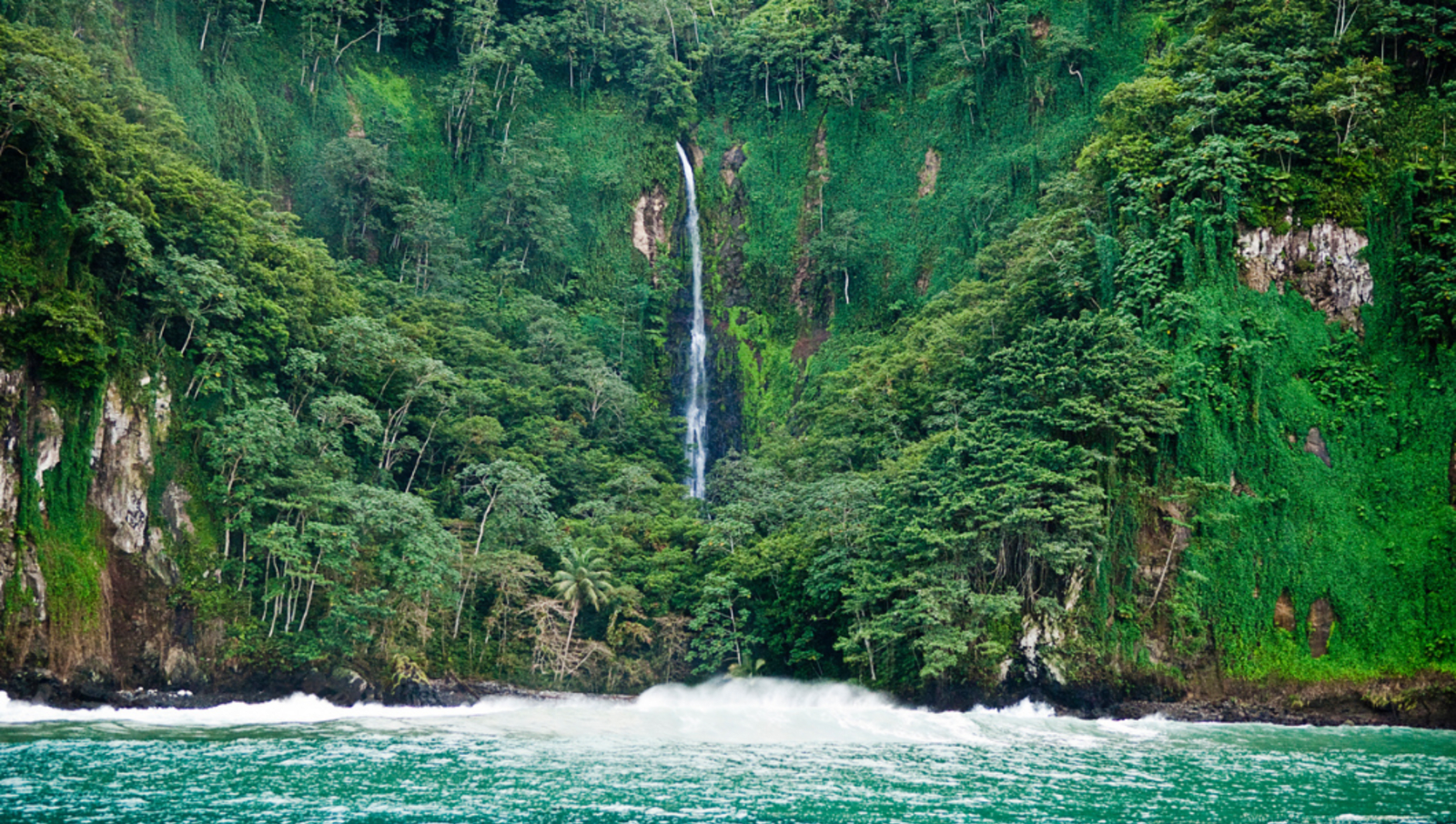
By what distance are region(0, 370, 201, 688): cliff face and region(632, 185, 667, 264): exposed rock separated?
91.2ft

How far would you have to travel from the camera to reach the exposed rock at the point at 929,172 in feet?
163

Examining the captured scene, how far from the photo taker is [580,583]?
110 ft

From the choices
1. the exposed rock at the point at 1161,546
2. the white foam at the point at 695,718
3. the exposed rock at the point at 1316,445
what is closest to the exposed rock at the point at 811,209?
the white foam at the point at 695,718

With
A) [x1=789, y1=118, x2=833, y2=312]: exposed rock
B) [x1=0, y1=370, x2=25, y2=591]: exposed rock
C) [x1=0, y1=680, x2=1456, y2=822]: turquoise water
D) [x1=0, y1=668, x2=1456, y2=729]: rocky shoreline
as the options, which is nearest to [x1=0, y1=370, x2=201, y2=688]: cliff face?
[x1=0, y1=370, x2=25, y2=591]: exposed rock

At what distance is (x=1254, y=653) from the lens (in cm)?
2873

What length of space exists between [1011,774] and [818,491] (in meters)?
15.6

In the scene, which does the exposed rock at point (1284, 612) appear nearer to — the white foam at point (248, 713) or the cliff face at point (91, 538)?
the white foam at point (248, 713)

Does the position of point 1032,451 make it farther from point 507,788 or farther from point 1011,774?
point 507,788

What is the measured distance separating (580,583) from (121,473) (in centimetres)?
1272

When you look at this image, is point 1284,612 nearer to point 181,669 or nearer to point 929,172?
point 929,172

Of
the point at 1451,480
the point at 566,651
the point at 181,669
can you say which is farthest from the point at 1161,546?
the point at 181,669

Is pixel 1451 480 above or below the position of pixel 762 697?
above

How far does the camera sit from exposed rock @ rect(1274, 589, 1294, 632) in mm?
28875

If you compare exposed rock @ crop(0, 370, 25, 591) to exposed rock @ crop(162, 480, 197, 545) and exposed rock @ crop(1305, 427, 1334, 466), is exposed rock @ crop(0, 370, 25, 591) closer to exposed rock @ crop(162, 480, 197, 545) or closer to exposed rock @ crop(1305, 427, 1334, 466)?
exposed rock @ crop(162, 480, 197, 545)
